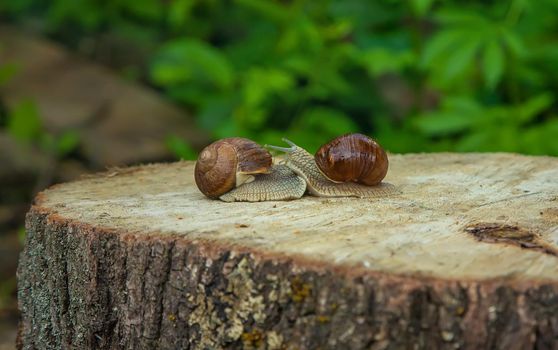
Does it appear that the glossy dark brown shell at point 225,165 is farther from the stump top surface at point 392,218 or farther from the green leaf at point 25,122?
the green leaf at point 25,122

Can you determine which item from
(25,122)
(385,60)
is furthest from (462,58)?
(25,122)

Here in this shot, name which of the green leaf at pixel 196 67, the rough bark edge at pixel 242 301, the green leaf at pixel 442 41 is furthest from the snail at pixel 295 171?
the green leaf at pixel 196 67

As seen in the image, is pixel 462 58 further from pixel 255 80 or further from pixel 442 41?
pixel 255 80

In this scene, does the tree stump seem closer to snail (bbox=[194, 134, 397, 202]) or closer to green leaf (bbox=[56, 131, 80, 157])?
snail (bbox=[194, 134, 397, 202])

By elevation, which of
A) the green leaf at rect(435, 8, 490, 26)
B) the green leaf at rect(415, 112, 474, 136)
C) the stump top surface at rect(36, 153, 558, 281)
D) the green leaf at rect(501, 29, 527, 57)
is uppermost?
the green leaf at rect(435, 8, 490, 26)

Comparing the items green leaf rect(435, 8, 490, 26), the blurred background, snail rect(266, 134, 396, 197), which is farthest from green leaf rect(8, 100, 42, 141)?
snail rect(266, 134, 396, 197)

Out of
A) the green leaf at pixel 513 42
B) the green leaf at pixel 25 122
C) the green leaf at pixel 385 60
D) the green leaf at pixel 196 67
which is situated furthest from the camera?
the green leaf at pixel 25 122
